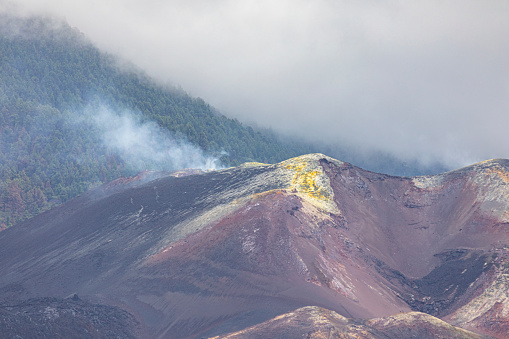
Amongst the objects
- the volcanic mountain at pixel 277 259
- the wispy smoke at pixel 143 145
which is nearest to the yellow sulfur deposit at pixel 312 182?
the volcanic mountain at pixel 277 259

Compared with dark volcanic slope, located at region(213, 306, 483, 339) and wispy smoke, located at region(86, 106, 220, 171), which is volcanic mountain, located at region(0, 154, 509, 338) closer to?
dark volcanic slope, located at region(213, 306, 483, 339)

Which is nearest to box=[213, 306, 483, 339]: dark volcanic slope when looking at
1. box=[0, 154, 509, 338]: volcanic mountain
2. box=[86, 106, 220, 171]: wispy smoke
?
box=[0, 154, 509, 338]: volcanic mountain

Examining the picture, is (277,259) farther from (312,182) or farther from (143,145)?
(143,145)

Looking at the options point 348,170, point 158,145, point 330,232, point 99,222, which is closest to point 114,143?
point 158,145

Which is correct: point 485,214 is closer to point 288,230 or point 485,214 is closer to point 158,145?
point 288,230

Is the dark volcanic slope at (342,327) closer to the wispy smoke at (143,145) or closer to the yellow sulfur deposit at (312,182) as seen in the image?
the yellow sulfur deposit at (312,182)

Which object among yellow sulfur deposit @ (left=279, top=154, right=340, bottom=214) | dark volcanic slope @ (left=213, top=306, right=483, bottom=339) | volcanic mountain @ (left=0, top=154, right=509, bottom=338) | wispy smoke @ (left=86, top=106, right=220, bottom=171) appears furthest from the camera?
wispy smoke @ (left=86, top=106, right=220, bottom=171)
